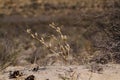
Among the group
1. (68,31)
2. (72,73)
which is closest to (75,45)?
(68,31)

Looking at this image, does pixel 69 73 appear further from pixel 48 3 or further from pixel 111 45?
pixel 48 3

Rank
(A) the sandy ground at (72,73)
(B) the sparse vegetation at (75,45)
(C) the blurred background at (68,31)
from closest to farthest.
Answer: (A) the sandy ground at (72,73) < (B) the sparse vegetation at (75,45) < (C) the blurred background at (68,31)

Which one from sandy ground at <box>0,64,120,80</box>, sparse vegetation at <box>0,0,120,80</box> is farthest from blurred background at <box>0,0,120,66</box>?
sandy ground at <box>0,64,120,80</box>

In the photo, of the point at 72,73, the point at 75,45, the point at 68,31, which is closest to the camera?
the point at 72,73

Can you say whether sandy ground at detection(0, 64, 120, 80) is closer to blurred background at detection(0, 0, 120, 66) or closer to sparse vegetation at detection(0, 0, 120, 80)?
sparse vegetation at detection(0, 0, 120, 80)

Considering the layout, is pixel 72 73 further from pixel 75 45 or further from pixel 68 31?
pixel 68 31

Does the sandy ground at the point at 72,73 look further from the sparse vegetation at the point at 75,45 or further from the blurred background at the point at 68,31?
the blurred background at the point at 68,31

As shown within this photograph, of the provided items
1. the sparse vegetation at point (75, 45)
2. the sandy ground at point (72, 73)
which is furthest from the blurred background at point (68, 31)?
the sandy ground at point (72, 73)
